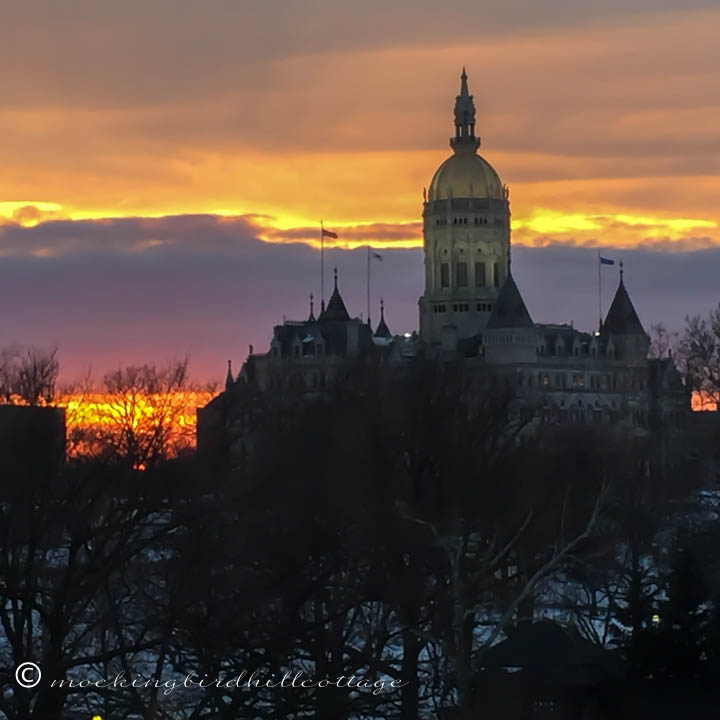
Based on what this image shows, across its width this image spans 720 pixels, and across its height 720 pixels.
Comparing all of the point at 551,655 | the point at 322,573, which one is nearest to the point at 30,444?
the point at 322,573

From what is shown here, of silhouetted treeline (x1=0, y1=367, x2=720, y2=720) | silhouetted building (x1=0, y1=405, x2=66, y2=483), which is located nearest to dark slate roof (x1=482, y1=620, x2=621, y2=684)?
silhouetted treeline (x1=0, y1=367, x2=720, y2=720)

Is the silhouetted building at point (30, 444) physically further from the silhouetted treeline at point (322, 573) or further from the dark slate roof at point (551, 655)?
the dark slate roof at point (551, 655)

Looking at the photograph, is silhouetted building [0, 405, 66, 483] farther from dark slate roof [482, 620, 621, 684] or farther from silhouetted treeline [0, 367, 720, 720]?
dark slate roof [482, 620, 621, 684]

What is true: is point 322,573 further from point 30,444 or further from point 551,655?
point 30,444

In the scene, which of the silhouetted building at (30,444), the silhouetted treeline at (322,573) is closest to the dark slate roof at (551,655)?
the silhouetted treeline at (322,573)

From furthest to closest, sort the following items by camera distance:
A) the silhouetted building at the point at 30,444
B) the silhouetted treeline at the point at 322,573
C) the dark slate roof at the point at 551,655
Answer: the dark slate roof at the point at 551,655, the silhouetted building at the point at 30,444, the silhouetted treeline at the point at 322,573

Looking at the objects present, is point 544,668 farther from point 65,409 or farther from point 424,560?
point 65,409

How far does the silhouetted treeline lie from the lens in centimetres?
3756

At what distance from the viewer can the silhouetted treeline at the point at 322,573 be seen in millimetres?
37562

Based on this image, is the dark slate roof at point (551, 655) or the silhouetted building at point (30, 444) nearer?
the silhouetted building at point (30, 444)

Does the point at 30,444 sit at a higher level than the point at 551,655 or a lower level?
higher

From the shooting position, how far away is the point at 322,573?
139ft

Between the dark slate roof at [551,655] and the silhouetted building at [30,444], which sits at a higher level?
the silhouetted building at [30,444]

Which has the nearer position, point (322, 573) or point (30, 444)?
point (322, 573)
